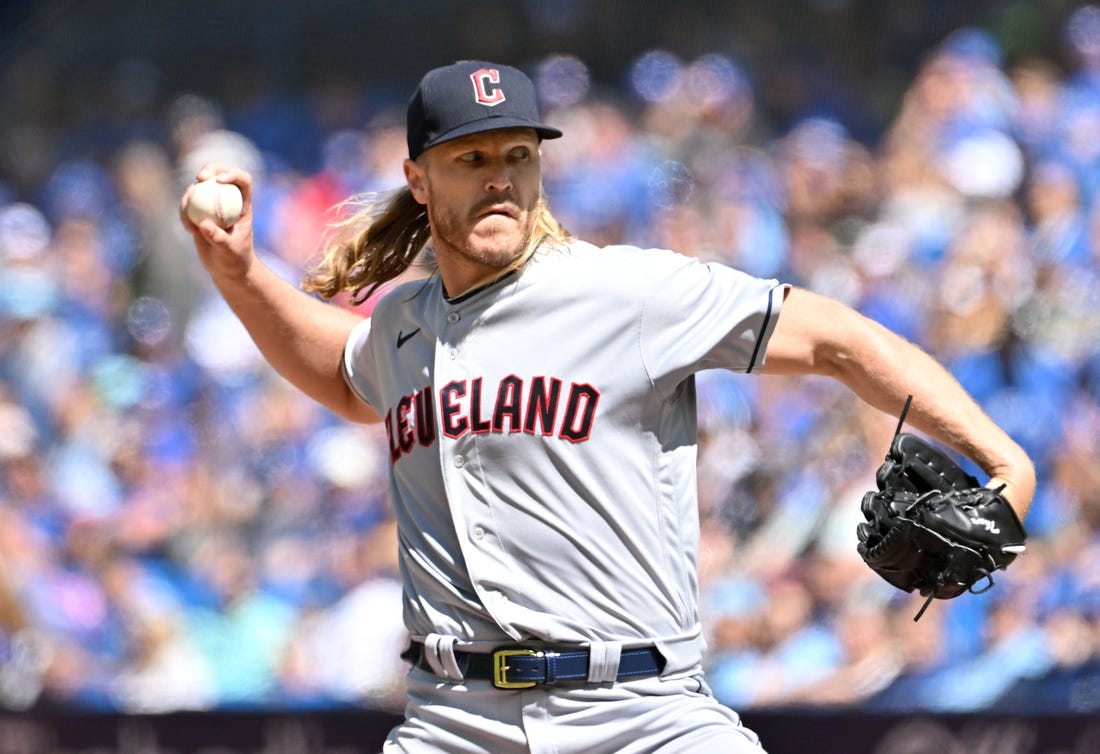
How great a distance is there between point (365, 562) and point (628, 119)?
1.80 m

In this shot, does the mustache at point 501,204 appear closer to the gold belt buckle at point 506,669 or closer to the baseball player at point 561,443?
the baseball player at point 561,443

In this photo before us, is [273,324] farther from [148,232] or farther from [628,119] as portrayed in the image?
[148,232]

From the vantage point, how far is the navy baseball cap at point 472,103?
2.62m

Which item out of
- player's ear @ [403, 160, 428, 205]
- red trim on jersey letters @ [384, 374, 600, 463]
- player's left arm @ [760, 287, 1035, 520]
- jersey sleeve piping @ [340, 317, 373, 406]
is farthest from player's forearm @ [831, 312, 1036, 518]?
jersey sleeve piping @ [340, 317, 373, 406]

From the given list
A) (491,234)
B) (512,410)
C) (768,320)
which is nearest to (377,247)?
(491,234)

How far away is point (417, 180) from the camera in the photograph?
2846 millimetres

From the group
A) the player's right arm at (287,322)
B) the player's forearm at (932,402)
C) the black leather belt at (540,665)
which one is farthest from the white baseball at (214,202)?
the player's forearm at (932,402)

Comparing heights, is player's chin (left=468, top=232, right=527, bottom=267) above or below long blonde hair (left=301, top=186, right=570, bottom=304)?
below

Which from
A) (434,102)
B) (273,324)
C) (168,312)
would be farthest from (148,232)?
(434,102)

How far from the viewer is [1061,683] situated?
4566 mm

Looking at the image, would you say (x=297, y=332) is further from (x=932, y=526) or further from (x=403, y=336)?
(x=932, y=526)

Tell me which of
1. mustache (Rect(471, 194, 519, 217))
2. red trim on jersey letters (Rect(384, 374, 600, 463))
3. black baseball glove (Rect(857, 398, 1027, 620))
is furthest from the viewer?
mustache (Rect(471, 194, 519, 217))

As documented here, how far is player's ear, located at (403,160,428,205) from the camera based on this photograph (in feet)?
9.27

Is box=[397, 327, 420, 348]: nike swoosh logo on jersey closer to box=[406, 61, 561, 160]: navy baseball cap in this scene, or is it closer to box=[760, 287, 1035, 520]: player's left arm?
box=[406, 61, 561, 160]: navy baseball cap
